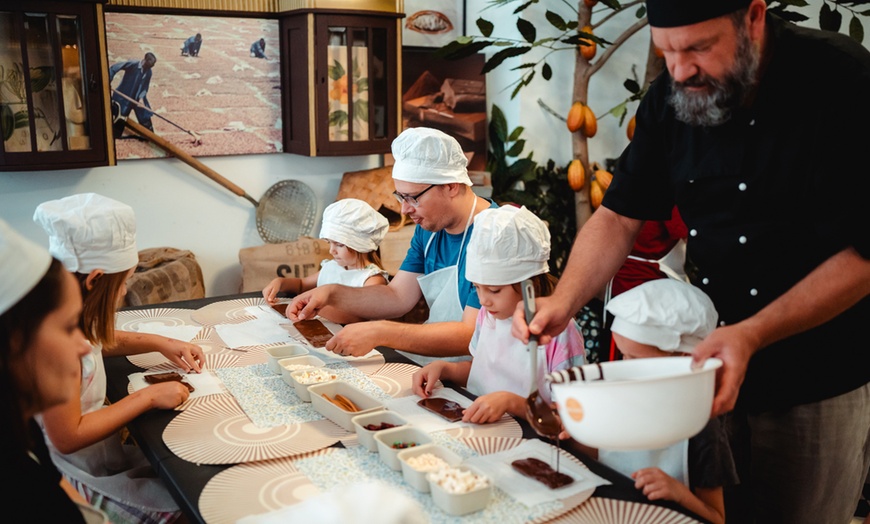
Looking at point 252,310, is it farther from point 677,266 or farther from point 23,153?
point 677,266

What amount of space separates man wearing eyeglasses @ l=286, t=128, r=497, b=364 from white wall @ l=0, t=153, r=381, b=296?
5.97ft

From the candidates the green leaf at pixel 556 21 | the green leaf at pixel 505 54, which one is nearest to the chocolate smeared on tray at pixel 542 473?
the green leaf at pixel 505 54

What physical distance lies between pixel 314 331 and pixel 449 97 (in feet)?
8.73

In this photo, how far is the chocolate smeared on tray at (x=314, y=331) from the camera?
2654 millimetres

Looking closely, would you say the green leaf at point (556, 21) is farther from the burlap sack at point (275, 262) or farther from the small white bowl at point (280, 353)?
the small white bowl at point (280, 353)

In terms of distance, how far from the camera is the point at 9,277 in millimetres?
1239

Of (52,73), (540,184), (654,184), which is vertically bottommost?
(540,184)

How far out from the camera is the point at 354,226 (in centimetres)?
344

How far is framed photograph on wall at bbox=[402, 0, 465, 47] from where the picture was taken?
16.1 feet

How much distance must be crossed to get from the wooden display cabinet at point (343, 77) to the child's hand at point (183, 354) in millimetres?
2134

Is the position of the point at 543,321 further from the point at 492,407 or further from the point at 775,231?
the point at 775,231

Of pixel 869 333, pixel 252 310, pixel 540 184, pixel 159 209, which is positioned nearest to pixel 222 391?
pixel 252 310

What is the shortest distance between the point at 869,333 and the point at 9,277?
186cm

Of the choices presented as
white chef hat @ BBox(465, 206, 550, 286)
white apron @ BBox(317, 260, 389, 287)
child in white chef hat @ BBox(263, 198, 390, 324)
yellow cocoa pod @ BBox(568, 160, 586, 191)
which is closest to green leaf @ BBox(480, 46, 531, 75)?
yellow cocoa pod @ BBox(568, 160, 586, 191)
